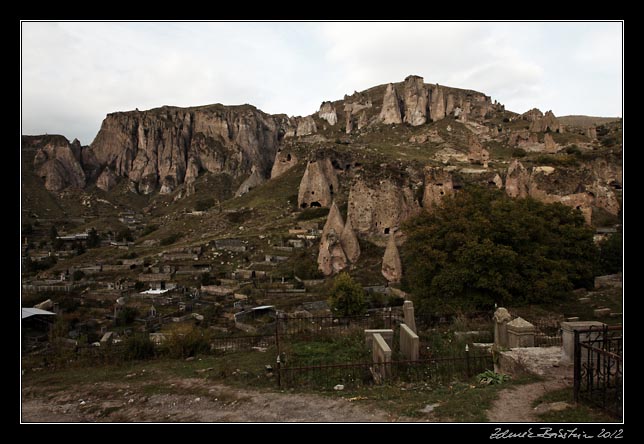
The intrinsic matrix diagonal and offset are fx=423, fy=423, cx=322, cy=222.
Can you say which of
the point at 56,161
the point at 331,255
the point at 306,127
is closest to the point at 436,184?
the point at 331,255

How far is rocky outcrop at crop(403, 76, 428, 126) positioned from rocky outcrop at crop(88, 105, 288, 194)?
49678 millimetres

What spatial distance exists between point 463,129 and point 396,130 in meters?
14.0

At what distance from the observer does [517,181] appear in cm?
4181

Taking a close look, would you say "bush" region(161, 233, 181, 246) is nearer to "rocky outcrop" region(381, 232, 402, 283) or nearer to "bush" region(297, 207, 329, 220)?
"bush" region(297, 207, 329, 220)

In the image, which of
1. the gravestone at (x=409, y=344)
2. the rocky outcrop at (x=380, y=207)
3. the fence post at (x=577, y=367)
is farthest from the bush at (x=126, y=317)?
the fence post at (x=577, y=367)

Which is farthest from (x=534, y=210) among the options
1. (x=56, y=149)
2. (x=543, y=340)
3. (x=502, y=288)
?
(x=56, y=149)

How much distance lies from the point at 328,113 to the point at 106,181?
69865mm

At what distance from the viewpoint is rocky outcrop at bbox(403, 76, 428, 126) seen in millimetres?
95000

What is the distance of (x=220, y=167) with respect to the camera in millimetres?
133000

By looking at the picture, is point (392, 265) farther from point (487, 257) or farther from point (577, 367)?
point (577, 367)

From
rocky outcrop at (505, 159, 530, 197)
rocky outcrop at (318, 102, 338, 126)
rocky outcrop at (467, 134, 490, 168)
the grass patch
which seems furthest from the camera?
rocky outcrop at (318, 102, 338, 126)

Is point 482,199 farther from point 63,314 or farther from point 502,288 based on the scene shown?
point 63,314

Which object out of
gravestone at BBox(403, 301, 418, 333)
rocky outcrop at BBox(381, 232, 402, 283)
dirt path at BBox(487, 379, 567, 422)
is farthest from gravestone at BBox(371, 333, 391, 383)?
rocky outcrop at BBox(381, 232, 402, 283)

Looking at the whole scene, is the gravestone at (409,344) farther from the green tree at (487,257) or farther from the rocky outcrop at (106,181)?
the rocky outcrop at (106,181)
